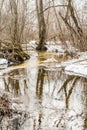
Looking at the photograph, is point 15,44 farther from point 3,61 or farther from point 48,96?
point 48,96

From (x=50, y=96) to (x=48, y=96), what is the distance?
0.08 meters

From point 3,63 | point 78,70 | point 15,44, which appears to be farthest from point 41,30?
point 78,70

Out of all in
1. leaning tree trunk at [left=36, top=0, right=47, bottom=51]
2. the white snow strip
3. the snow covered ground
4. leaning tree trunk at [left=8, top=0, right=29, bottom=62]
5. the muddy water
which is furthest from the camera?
leaning tree trunk at [left=36, top=0, right=47, bottom=51]

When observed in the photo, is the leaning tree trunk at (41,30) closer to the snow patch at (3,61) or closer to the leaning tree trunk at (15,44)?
the leaning tree trunk at (15,44)

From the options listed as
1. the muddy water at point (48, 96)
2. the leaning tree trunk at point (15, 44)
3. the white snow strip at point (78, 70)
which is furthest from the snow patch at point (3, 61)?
the white snow strip at point (78, 70)

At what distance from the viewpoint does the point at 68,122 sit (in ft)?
23.6

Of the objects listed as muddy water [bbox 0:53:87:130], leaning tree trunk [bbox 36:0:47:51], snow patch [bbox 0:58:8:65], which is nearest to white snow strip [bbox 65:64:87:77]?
muddy water [bbox 0:53:87:130]

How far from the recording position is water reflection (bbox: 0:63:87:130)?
7.12m

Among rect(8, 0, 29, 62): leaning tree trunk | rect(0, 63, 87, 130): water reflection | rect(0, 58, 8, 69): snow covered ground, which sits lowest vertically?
rect(0, 63, 87, 130): water reflection

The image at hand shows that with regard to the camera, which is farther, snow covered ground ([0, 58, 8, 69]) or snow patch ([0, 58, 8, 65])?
snow patch ([0, 58, 8, 65])

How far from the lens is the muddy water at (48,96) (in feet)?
23.1

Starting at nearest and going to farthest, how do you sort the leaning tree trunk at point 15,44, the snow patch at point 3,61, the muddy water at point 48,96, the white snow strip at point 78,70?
the muddy water at point 48,96 → the white snow strip at point 78,70 → the snow patch at point 3,61 → the leaning tree trunk at point 15,44

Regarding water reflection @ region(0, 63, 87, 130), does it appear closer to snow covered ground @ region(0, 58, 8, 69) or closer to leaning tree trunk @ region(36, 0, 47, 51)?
snow covered ground @ region(0, 58, 8, 69)

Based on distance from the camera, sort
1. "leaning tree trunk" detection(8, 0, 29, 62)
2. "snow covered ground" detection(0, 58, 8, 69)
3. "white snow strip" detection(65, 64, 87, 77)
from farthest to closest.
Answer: "leaning tree trunk" detection(8, 0, 29, 62), "snow covered ground" detection(0, 58, 8, 69), "white snow strip" detection(65, 64, 87, 77)
